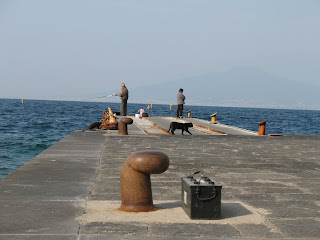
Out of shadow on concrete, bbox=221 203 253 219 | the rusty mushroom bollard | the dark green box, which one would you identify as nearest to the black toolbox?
the dark green box

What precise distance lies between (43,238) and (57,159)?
559 cm

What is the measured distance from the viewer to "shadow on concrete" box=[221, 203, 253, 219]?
5.24m

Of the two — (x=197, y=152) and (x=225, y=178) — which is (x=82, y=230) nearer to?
(x=225, y=178)

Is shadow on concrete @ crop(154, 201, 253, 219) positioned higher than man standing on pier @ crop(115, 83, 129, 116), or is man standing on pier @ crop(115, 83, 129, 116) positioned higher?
man standing on pier @ crop(115, 83, 129, 116)

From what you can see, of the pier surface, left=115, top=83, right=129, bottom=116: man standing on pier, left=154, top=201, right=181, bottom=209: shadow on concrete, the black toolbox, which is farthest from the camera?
left=115, top=83, right=129, bottom=116: man standing on pier

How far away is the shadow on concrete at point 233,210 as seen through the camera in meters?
5.24

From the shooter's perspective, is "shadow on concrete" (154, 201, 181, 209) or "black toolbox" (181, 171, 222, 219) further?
"shadow on concrete" (154, 201, 181, 209)

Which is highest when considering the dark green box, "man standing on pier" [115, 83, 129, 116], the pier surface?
"man standing on pier" [115, 83, 129, 116]

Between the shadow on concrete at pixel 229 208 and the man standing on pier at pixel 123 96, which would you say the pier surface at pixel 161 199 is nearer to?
the shadow on concrete at pixel 229 208

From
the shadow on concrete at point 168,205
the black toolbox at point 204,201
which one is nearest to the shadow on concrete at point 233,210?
→ the black toolbox at point 204,201

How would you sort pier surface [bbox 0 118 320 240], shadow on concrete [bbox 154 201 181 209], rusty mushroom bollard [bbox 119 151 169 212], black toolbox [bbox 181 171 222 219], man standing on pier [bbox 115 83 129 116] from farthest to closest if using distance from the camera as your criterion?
man standing on pier [bbox 115 83 129 116] < shadow on concrete [bbox 154 201 181 209] < rusty mushroom bollard [bbox 119 151 169 212] < black toolbox [bbox 181 171 222 219] < pier surface [bbox 0 118 320 240]

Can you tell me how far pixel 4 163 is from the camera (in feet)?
62.2

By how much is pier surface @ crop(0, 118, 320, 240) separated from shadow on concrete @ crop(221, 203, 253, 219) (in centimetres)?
1

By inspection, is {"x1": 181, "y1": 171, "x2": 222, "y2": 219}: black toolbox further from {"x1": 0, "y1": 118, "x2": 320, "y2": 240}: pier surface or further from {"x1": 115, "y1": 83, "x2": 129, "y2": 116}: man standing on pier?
{"x1": 115, "y1": 83, "x2": 129, "y2": 116}: man standing on pier
